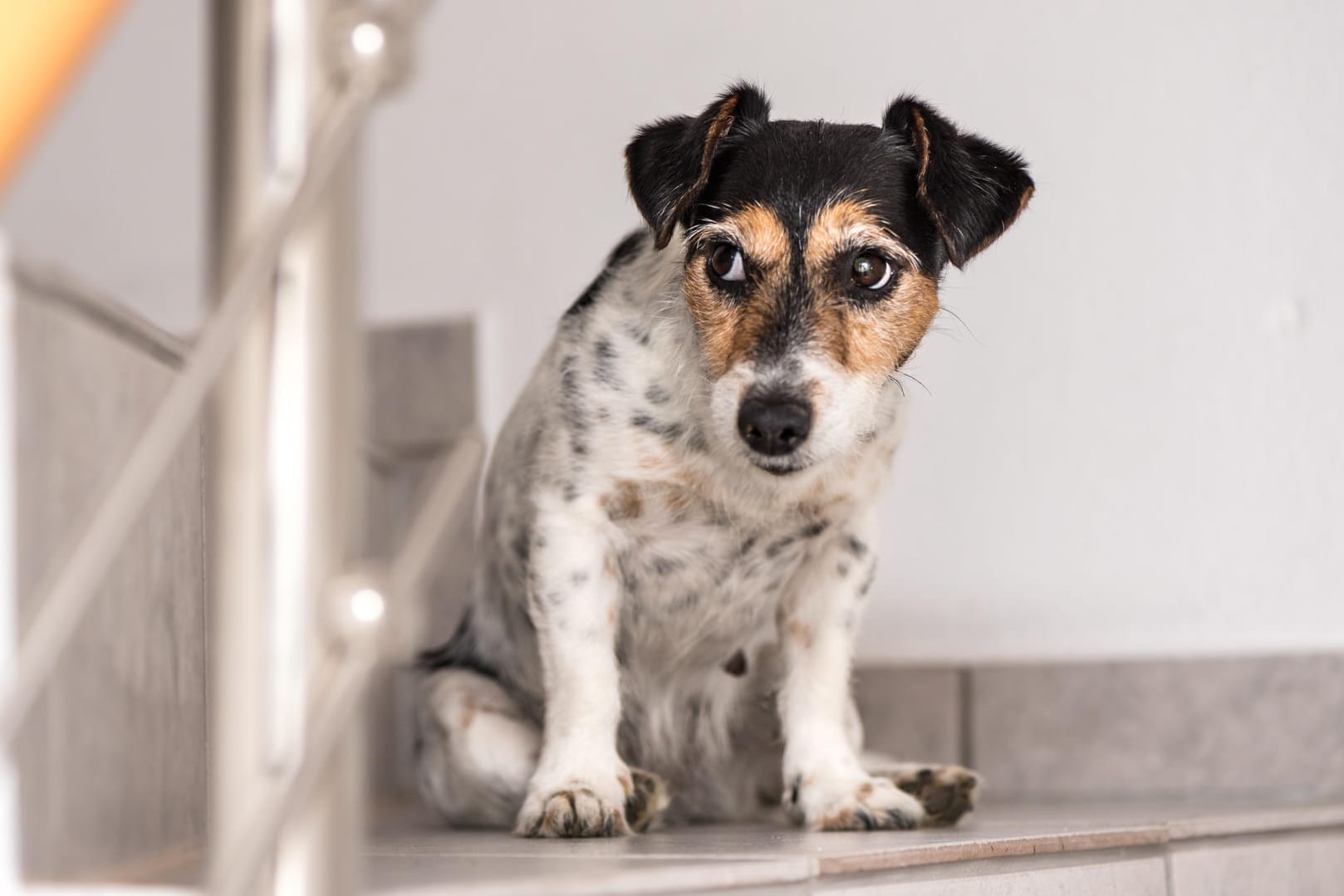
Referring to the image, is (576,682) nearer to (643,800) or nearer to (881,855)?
(643,800)

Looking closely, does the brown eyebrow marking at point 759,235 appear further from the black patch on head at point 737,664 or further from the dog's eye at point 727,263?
the black patch on head at point 737,664

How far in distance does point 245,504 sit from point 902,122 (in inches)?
56.0

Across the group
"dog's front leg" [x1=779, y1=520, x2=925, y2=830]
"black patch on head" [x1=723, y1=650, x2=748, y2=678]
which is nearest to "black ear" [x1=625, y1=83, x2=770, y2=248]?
"dog's front leg" [x1=779, y1=520, x2=925, y2=830]

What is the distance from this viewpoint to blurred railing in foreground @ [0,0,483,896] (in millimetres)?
844

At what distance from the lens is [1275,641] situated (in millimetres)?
2664

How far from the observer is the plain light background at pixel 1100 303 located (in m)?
2.68

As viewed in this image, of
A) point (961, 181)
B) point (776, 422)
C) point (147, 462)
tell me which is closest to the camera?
point (147, 462)

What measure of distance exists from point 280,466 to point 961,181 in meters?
1.34

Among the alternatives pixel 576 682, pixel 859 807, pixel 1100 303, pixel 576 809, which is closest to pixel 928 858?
pixel 859 807

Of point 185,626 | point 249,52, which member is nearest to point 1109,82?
point 185,626

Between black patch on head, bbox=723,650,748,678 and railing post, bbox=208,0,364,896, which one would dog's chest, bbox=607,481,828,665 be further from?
railing post, bbox=208,0,364,896

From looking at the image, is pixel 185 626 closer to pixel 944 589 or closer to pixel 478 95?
pixel 944 589

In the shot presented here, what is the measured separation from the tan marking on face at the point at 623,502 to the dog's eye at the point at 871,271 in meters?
0.41

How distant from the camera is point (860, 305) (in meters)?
1.93
